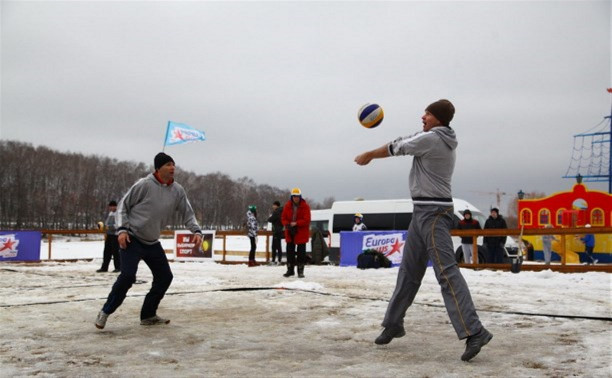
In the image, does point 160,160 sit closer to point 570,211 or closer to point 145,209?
point 145,209

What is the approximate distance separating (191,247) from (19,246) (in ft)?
18.9

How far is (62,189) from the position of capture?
258ft

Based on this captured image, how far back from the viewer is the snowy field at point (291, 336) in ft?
12.3

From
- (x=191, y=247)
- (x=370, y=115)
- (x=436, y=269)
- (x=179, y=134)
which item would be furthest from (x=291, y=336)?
(x=179, y=134)

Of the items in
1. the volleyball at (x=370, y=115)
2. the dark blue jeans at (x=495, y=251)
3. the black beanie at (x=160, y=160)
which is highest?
the volleyball at (x=370, y=115)

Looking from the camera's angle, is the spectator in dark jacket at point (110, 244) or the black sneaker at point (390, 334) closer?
the black sneaker at point (390, 334)

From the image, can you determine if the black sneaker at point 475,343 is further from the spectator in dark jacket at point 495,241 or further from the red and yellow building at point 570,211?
the red and yellow building at point 570,211

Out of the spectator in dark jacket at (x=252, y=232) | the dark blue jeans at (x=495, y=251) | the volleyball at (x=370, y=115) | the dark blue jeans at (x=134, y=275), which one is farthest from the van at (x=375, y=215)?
the dark blue jeans at (x=134, y=275)

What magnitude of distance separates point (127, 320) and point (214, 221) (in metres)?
96.5

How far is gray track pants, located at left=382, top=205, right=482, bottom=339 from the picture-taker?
13.3 ft

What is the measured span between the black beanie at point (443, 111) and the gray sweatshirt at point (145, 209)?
248cm

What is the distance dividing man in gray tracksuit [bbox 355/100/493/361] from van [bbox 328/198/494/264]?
13.9 m

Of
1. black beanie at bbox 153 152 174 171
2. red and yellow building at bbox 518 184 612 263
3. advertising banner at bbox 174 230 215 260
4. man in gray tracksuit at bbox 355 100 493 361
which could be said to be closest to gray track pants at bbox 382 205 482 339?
man in gray tracksuit at bbox 355 100 493 361

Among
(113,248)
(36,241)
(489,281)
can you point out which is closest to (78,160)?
(36,241)
